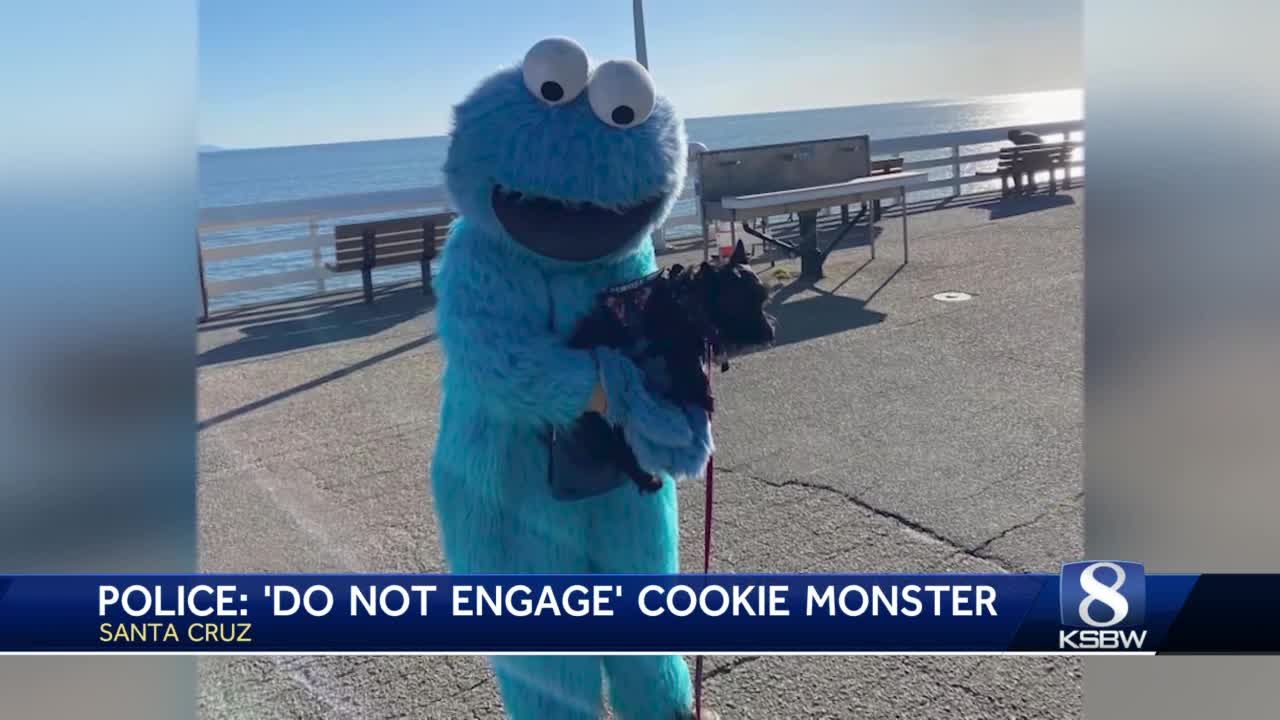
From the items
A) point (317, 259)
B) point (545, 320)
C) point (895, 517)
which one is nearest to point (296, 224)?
point (317, 259)

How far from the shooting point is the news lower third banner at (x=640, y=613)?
1.83 m

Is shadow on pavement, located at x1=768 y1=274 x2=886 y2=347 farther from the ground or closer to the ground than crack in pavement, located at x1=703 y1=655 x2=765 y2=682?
farther from the ground

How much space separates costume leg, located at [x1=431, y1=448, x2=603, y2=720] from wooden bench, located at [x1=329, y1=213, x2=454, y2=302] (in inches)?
246

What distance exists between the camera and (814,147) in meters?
7.77

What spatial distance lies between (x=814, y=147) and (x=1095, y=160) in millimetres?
6134

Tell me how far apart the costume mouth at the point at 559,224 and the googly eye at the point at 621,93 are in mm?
168

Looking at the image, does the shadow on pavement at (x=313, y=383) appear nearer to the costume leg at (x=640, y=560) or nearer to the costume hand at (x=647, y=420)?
the costume leg at (x=640, y=560)

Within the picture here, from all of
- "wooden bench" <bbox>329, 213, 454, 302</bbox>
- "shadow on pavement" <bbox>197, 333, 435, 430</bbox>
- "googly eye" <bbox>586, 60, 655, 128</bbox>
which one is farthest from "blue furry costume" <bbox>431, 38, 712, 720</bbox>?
"wooden bench" <bbox>329, 213, 454, 302</bbox>

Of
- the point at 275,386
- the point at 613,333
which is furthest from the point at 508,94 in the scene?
the point at 275,386

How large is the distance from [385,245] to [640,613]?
22.3 ft

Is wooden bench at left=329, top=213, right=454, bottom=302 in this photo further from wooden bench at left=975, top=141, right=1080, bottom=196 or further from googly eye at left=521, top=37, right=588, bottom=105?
wooden bench at left=975, top=141, right=1080, bottom=196

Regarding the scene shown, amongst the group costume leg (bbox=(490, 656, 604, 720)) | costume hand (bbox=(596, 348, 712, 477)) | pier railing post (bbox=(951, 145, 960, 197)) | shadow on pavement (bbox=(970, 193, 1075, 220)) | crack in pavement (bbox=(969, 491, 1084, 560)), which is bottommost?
crack in pavement (bbox=(969, 491, 1084, 560))

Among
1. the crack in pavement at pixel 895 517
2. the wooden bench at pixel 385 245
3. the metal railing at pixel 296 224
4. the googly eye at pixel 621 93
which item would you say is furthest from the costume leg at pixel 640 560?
the wooden bench at pixel 385 245

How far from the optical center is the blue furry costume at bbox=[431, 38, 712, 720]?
1762mm
